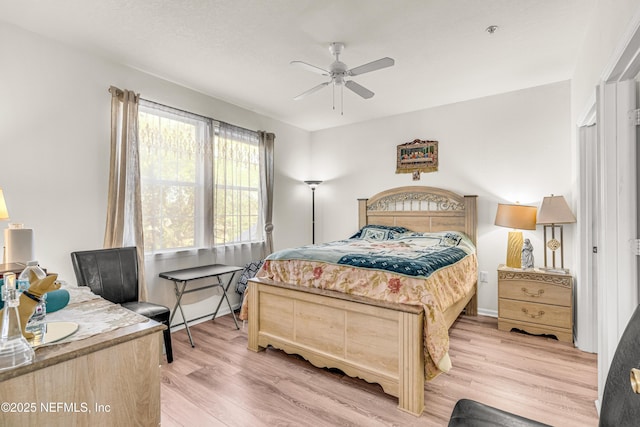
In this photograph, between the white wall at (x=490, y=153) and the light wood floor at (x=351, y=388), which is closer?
the light wood floor at (x=351, y=388)

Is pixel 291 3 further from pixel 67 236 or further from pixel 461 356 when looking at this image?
pixel 461 356

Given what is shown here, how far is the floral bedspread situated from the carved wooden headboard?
0.65m

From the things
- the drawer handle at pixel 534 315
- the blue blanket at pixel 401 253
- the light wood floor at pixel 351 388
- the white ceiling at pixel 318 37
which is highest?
the white ceiling at pixel 318 37

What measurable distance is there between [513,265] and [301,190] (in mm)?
3099

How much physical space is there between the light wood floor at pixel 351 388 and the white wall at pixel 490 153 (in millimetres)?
1189

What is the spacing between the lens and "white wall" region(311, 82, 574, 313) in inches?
135

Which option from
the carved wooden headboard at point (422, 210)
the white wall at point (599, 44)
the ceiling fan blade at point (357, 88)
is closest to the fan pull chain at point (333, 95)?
the ceiling fan blade at point (357, 88)

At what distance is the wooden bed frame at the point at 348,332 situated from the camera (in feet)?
6.58

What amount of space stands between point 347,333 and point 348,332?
1 centimetres

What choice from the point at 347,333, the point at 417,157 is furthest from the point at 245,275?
the point at 417,157

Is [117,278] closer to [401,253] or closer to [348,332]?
[348,332]

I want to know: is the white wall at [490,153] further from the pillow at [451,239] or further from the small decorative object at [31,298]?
the small decorative object at [31,298]

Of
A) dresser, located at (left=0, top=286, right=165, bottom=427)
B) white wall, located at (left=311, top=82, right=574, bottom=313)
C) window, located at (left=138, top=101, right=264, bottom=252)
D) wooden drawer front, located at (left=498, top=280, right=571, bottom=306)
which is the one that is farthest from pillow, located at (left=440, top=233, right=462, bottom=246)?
dresser, located at (left=0, top=286, right=165, bottom=427)

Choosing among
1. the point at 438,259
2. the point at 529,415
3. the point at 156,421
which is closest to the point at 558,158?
the point at 438,259
